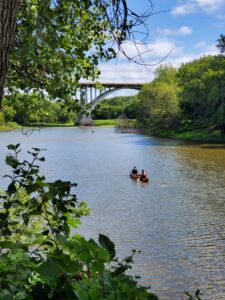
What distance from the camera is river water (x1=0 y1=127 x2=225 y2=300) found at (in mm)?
11445

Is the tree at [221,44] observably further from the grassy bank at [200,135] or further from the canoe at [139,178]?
the canoe at [139,178]

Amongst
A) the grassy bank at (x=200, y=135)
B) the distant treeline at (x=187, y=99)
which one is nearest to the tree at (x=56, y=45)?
the distant treeline at (x=187, y=99)

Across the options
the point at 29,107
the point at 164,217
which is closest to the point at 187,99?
the point at 164,217

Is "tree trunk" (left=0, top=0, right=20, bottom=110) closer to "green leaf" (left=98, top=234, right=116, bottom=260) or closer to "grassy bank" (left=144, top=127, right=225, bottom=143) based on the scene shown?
"green leaf" (left=98, top=234, right=116, bottom=260)

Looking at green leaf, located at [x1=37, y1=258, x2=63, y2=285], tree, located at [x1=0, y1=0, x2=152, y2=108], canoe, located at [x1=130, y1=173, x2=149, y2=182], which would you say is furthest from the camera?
canoe, located at [x1=130, y1=173, x2=149, y2=182]

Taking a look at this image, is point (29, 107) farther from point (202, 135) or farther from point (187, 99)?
point (187, 99)

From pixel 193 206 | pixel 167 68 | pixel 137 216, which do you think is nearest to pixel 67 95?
pixel 137 216

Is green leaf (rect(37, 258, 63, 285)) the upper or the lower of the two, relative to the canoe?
upper

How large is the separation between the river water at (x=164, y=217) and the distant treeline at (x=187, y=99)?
16139mm

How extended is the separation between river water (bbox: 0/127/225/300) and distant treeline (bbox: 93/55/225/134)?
52.9 ft

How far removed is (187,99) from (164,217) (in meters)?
45.8

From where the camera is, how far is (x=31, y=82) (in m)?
4.44

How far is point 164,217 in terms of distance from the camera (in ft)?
56.8

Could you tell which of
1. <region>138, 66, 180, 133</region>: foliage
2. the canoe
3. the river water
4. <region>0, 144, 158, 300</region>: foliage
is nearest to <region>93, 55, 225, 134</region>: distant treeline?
<region>138, 66, 180, 133</region>: foliage
